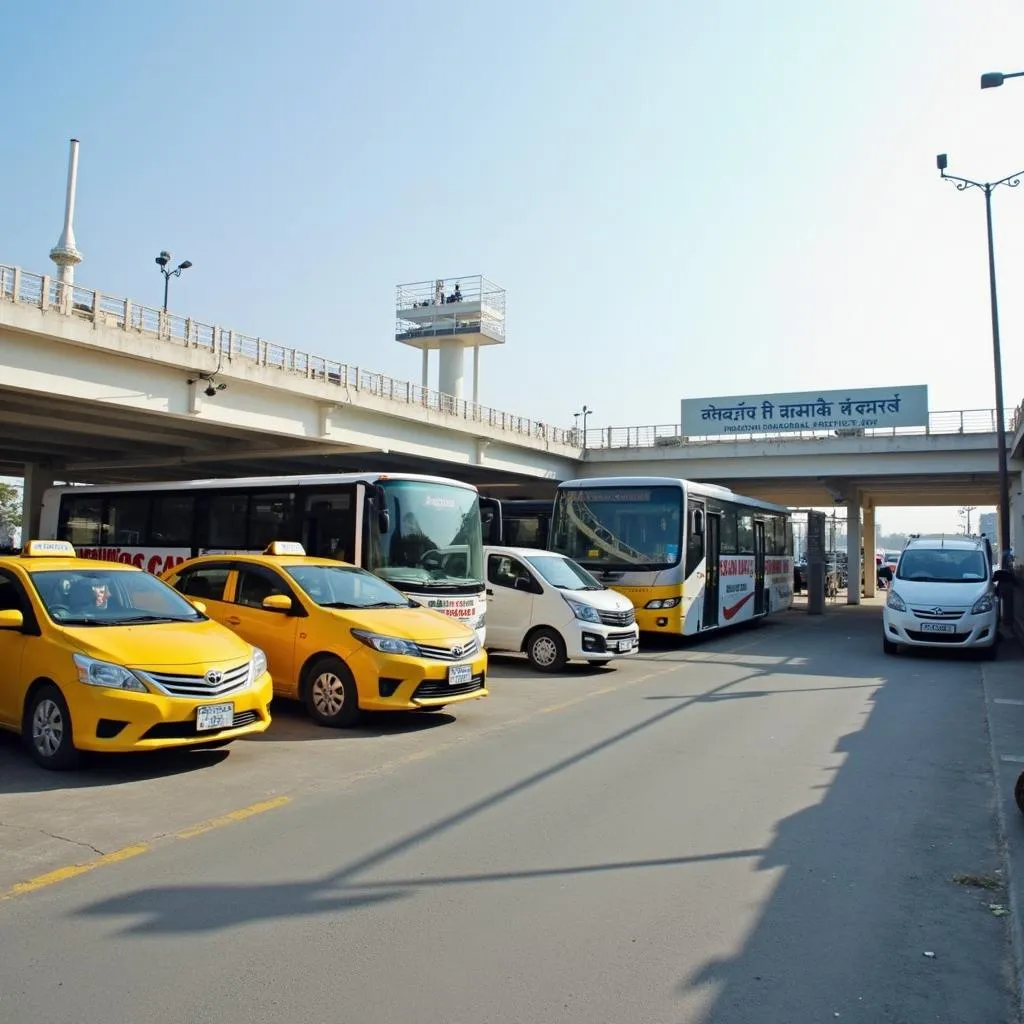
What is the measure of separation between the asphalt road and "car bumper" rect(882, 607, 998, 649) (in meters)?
7.46

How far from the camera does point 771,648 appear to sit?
1873 cm

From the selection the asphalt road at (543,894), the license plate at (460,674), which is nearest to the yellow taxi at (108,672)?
the asphalt road at (543,894)

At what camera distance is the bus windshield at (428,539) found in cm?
1271

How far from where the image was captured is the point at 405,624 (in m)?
9.42

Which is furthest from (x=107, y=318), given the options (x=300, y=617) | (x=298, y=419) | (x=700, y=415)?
(x=700, y=415)

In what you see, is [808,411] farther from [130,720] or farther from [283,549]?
[130,720]

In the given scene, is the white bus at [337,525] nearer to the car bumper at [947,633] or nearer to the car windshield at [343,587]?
the car windshield at [343,587]

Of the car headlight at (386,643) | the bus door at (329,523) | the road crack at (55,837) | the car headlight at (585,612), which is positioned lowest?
the road crack at (55,837)

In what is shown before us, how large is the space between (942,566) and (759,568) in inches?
254

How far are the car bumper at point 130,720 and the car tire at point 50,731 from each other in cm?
17

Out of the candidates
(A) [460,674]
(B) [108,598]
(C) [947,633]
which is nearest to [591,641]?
(A) [460,674]

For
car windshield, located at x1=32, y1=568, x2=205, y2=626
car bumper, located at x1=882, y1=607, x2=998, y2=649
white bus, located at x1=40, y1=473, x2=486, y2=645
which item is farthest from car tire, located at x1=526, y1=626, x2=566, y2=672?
car windshield, located at x1=32, y1=568, x2=205, y2=626

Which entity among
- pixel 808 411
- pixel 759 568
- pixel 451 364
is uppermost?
pixel 451 364

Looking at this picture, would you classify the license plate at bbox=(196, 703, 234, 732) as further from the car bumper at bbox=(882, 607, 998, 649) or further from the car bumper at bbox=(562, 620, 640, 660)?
the car bumper at bbox=(882, 607, 998, 649)
